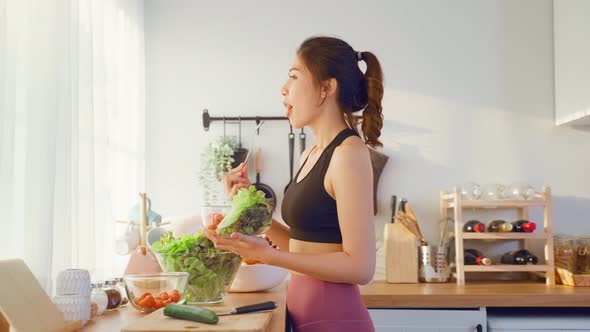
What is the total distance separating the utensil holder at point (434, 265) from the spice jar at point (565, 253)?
0.48 m

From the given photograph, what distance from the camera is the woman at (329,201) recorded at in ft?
5.02

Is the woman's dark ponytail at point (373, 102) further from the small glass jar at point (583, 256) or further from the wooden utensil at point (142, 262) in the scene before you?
the small glass jar at point (583, 256)

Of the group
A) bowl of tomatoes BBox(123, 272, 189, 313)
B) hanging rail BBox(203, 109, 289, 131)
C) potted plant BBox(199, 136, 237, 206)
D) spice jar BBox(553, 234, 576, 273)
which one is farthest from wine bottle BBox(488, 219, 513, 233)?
bowl of tomatoes BBox(123, 272, 189, 313)

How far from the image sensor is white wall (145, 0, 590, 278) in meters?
3.34

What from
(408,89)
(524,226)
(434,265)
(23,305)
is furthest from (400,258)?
(23,305)

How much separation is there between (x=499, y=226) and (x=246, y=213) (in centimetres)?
167

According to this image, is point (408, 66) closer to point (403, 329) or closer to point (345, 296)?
point (403, 329)

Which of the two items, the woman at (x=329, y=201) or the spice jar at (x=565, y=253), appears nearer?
the woman at (x=329, y=201)

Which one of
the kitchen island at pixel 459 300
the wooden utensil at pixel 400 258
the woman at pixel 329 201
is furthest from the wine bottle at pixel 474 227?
the woman at pixel 329 201

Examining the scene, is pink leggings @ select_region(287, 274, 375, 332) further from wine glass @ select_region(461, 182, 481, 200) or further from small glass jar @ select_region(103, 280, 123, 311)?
wine glass @ select_region(461, 182, 481, 200)

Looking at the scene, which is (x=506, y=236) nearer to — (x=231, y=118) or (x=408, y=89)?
(x=408, y=89)

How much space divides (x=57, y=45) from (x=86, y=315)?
0.95 m

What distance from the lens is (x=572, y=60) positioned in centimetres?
310

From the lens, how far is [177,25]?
3443 millimetres
